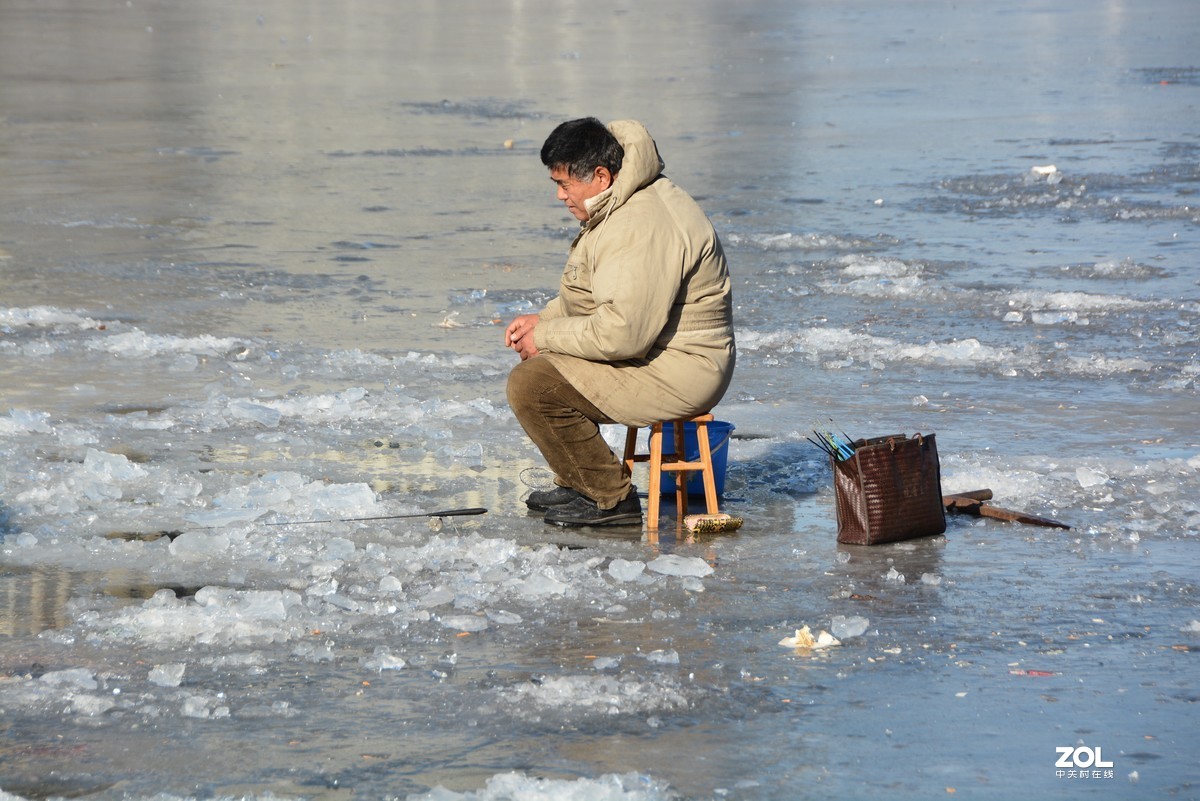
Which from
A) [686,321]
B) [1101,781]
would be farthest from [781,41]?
[1101,781]

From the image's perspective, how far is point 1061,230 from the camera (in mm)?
12539

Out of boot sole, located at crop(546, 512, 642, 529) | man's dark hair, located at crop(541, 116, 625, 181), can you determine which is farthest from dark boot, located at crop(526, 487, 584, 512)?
man's dark hair, located at crop(541, 116, 625, 181)

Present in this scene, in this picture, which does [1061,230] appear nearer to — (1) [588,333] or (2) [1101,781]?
(1) [588,333]

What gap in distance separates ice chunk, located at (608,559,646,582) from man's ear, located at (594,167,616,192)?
4.26 ft

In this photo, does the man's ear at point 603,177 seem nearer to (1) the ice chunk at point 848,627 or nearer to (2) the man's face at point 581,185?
(2) the man's face at point 581,185

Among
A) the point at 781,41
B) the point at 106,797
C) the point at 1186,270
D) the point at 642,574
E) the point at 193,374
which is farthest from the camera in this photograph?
the point at 781,41

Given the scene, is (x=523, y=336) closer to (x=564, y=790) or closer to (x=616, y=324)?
(x=616, y=324)

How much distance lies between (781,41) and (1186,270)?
2248 cm

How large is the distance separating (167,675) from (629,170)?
2319mm

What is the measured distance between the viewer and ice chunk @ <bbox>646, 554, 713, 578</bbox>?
552 centimetres

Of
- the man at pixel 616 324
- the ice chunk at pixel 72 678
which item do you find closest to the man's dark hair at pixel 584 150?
the man at pixel 616 324

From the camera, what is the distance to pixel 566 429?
6102 mm

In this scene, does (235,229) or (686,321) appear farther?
(235,229)

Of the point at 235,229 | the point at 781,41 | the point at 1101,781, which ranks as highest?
the point at 781,41
